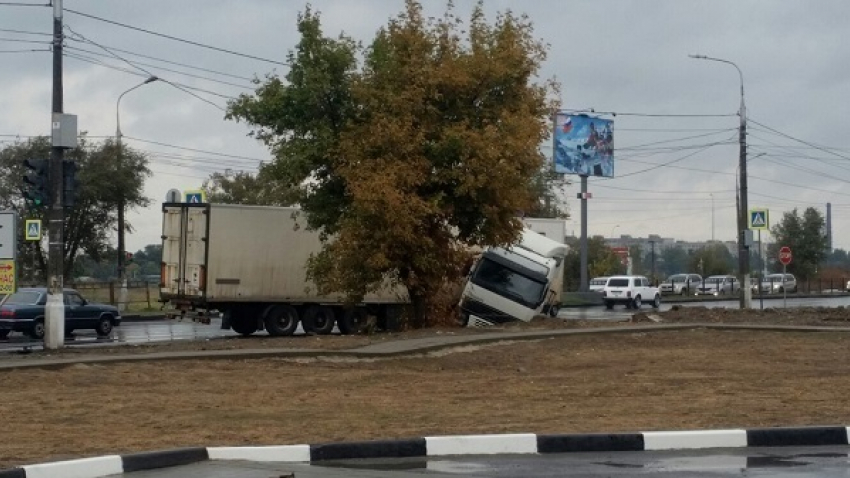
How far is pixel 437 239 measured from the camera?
3550 centimetres

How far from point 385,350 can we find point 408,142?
31.9 ft

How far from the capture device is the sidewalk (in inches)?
875

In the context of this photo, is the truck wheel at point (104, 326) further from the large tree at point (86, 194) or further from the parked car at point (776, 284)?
the parked car at point (776, 284)

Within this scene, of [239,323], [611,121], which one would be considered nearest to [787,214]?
[611,121]

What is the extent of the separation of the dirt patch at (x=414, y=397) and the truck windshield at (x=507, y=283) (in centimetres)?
1255

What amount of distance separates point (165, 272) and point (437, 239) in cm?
839

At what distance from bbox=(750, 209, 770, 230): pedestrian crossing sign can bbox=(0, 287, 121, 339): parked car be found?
24836mm

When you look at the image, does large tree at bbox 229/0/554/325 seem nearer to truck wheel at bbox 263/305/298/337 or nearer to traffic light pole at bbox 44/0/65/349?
truck wheel at bbox 263/305/298/337

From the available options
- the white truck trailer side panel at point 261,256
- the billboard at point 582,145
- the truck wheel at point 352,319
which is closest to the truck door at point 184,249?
the white truck trailer side panel at point 261,256

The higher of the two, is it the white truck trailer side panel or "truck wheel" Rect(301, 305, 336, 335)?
the white truck trailer side panel

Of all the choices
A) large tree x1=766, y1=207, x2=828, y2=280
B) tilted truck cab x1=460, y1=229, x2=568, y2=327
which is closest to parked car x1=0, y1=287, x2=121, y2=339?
tilted truck cab x1=460, y1=229, x2=568, y2=327

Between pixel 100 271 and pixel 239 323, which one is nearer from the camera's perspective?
pixel 239 323

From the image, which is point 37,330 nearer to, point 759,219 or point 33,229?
point 33,229

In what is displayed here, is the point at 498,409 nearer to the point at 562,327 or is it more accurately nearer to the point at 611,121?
the point at 562,327
